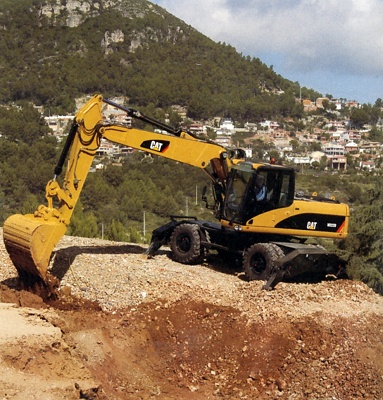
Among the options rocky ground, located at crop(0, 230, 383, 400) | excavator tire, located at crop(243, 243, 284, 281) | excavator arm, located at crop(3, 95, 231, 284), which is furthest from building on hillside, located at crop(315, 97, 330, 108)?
rocky ground, located at crop(0, 230, 383, 400)

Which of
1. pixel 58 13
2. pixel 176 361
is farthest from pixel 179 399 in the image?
pixel 58 13

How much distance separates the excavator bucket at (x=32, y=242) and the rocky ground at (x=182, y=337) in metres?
0.42

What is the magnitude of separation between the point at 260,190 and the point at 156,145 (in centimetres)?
222

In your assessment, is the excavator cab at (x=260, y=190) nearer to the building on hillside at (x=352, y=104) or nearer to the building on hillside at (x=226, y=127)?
the building on hillside at (x=226, y=127)

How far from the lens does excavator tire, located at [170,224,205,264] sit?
43.7 ft

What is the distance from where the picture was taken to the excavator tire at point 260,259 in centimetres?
1197

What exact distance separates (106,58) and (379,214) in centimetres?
7964

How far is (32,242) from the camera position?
35.3 feet

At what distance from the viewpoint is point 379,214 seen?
21312 mm

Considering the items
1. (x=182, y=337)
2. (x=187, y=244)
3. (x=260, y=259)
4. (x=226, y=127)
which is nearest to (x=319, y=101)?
(x=226, y=127)

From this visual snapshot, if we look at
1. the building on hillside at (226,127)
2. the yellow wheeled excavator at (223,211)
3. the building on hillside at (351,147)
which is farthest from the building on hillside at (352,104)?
the yellow wheeled excavator at (223,211)

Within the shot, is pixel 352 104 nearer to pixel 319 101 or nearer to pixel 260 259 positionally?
pixel 319 101

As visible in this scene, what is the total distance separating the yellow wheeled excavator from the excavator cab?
19 mm

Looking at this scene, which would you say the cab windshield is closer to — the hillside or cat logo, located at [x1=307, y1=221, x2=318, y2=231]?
cat logo, located at [x1=307, y1=221, x2=318, y2=231]
